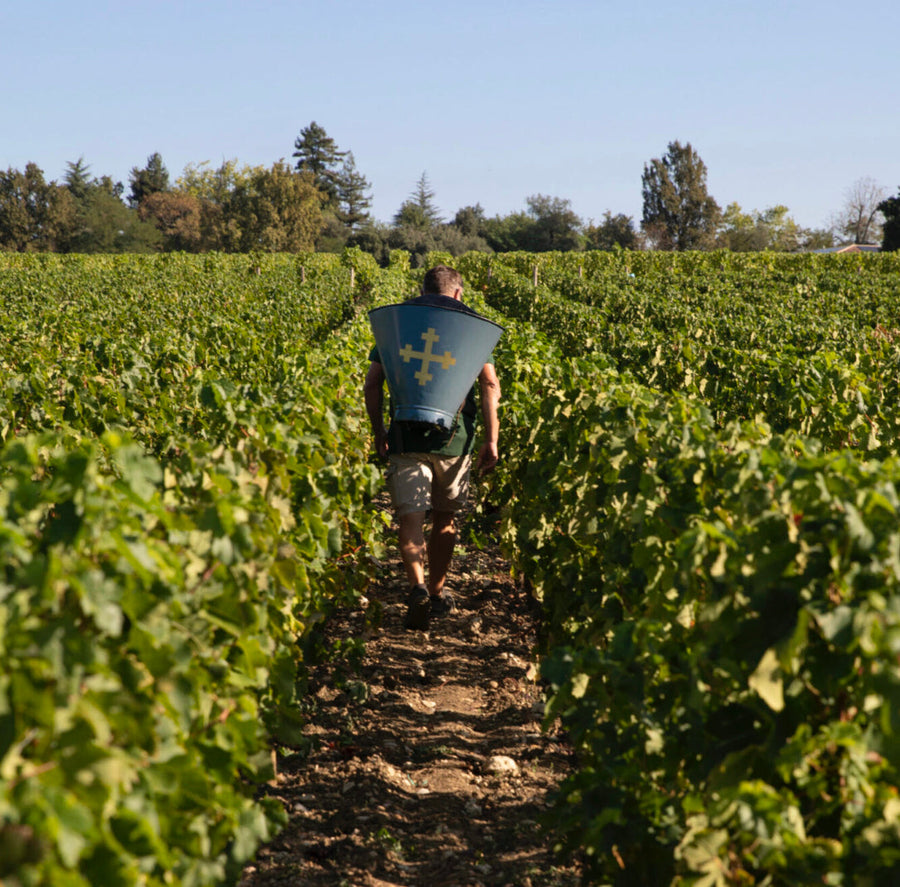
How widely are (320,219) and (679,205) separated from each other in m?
39.9

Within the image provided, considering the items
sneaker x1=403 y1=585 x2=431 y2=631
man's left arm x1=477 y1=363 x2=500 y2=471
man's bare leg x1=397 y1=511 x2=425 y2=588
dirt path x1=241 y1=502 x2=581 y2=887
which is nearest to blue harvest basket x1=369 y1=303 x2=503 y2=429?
man's left arm x1=477 y1=363 x2=500 y2=471

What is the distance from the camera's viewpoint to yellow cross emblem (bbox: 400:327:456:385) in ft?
14.5

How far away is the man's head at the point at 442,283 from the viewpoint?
4.66m

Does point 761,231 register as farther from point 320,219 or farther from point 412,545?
point 412,545

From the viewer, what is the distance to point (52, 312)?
44.2 feet

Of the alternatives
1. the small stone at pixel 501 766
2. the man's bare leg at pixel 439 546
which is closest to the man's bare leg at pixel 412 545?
the man's bare leg at pixel 439 546

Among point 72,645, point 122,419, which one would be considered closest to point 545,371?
point 122,419

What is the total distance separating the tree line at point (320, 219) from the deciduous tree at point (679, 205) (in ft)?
0.34

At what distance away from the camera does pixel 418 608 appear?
4.89m

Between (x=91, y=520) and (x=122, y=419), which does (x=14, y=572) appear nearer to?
(x=91, y=520)

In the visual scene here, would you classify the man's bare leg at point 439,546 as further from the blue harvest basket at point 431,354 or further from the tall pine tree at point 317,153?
the tall pine tree at point 317,153

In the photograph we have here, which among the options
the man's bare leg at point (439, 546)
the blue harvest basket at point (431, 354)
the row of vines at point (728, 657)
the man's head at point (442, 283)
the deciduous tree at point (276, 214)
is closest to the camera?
the row of vines at point (728, 657)

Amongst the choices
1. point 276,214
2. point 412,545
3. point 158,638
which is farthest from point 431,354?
point 276,214

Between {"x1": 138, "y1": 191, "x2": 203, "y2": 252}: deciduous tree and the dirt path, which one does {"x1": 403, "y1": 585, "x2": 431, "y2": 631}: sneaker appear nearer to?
the dirt path
